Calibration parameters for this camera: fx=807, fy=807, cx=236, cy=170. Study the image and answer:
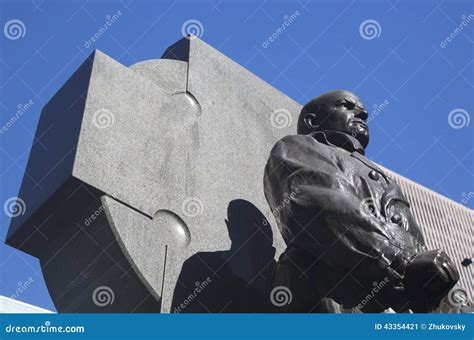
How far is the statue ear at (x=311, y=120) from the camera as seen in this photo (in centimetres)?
742

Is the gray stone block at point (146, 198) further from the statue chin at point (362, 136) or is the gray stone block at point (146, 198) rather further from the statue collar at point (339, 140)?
the statue chin at point (362, 136)

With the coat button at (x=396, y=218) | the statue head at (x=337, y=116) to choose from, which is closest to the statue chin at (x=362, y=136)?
the statue head at (x=337, y=116)

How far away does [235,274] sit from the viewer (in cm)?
690

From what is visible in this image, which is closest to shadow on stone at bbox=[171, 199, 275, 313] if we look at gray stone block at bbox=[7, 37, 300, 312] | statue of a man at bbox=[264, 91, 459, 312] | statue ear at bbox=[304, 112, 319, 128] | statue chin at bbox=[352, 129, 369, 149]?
gray stone block at bbox=[7, 37, 300, 312]

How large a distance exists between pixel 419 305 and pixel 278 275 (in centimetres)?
111

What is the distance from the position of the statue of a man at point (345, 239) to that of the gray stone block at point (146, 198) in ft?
2.37

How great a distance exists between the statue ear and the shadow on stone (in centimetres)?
98

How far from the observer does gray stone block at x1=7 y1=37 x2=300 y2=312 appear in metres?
6.37

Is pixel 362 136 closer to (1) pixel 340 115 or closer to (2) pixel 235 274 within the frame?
(1) pixel 340 115

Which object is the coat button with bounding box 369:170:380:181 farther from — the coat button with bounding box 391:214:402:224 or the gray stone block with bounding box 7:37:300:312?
the gray stone block with bounding box 7:37:300:312

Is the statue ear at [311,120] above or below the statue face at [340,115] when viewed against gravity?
below

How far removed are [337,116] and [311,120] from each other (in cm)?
26

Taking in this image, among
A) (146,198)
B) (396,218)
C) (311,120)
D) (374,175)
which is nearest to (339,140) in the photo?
(311,120)
